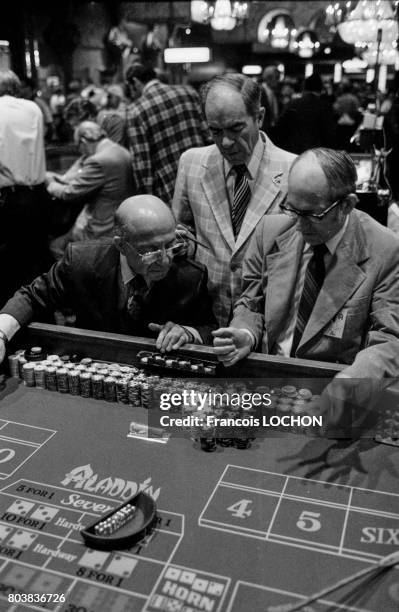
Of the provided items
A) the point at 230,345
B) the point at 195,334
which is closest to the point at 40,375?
the point at 195,334

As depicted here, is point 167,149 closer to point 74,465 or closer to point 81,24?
point 74,465

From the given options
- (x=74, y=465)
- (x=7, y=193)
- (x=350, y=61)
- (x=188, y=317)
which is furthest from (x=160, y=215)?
(x=350, y=61)

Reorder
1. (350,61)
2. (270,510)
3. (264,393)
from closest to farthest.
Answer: (270,510), (264,393), (350,61)

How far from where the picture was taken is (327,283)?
1.99 metres

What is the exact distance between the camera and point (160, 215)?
2.07m

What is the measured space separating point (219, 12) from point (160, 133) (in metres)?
6.58

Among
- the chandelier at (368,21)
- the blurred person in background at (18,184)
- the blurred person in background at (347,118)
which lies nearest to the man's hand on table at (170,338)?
the blurred person in background at (18,184)

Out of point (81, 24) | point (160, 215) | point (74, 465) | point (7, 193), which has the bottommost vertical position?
point (74, 465)

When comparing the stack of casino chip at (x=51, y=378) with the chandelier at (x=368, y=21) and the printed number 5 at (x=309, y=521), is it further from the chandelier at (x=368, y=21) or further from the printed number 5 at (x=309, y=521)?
the chandelier at (x=368, y=21)

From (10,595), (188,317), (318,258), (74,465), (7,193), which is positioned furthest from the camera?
(7,193)

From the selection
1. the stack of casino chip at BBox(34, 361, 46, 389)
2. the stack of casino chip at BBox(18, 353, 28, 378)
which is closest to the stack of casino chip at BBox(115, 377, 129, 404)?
the stack of casino chip at BBox(34, 361, 46, 389)

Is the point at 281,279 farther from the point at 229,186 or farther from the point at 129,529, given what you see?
the point at 129,529

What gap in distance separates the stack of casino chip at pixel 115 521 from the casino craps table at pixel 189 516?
0.04m

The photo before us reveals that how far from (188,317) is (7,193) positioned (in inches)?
81.9
